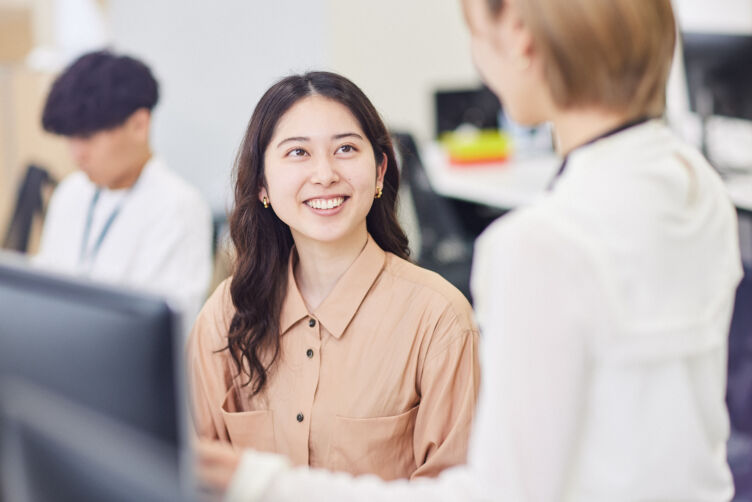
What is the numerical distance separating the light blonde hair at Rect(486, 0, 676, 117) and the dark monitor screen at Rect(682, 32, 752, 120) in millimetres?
2642

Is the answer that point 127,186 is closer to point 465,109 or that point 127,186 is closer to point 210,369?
point 210,369

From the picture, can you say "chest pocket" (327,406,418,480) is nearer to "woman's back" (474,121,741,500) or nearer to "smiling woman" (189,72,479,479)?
"smiling woman" (189,72,479,479)

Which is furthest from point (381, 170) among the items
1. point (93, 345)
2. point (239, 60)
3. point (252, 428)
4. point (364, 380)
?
point (239, 60)

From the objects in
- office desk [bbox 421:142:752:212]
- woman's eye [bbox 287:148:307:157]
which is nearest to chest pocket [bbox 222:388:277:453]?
woman's eye [bbox 287:148:307:157]

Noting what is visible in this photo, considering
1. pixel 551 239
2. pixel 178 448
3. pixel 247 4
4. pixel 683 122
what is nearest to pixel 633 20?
pixel 551 239

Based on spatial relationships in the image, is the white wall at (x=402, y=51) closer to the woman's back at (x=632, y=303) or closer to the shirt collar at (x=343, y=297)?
A: the shirt collar at (x=343, y=297)

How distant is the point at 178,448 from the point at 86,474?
0.07 m

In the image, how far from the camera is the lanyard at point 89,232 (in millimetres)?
2037

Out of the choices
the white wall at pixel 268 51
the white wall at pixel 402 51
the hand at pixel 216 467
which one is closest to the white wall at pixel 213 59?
the white wall at pixel 268 51

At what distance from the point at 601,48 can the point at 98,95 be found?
1.43m

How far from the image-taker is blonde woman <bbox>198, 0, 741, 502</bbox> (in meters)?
0.77

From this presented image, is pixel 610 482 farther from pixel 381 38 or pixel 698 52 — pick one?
pixel 381 38

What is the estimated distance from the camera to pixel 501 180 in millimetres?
3889

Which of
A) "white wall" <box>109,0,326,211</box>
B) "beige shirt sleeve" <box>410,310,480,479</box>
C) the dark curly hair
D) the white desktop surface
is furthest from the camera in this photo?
"white wall" <box>109,0,326,211</box>
